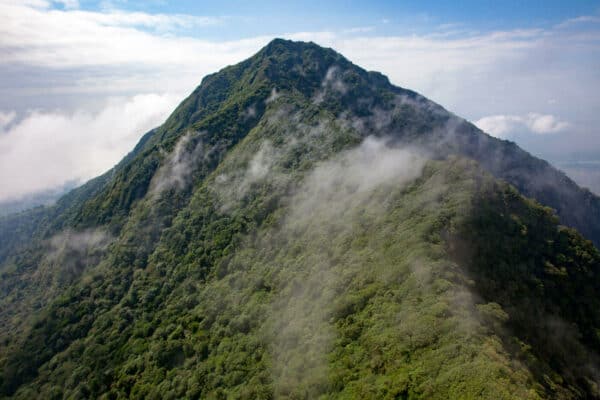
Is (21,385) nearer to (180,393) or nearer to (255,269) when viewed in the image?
(180,393)

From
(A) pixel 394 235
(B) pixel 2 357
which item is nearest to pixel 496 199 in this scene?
(A) pixel 394 235

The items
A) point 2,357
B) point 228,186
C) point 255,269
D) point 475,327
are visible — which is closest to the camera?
point 475,327

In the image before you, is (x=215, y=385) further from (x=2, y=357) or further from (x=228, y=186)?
(x=2, y=357)

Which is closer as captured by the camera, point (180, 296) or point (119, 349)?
point (119, 349)

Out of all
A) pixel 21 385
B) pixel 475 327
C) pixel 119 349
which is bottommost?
pixel 21 385

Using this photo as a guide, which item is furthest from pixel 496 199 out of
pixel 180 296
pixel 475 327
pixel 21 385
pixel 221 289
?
pixel 21 385

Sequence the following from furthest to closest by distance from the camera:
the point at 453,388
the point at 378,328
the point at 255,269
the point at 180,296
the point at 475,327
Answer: the point at 180,296
the point at 255,269
the point at 378,328
the point at 475,327
the point at 453,388

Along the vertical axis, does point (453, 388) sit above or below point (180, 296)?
above
